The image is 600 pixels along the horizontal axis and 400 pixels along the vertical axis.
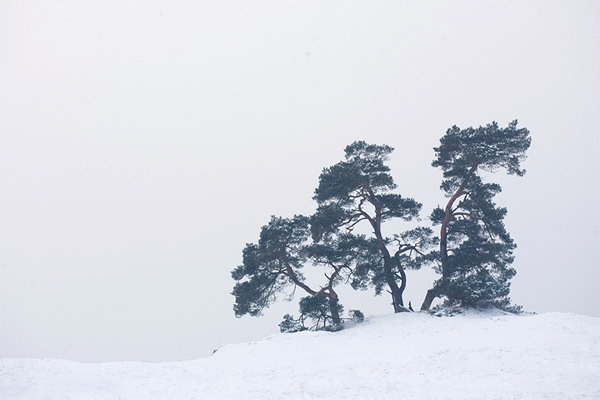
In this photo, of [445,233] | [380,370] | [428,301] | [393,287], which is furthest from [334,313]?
[380,370]

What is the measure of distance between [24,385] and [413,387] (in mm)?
12895

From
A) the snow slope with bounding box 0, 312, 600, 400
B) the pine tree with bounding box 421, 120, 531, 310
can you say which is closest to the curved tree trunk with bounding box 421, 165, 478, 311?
the pine tree with bounding box 421, 120, 531, 310

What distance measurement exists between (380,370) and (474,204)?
1660 centimetres

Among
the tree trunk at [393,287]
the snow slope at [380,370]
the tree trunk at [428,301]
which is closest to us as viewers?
the snow slope at [380,370]

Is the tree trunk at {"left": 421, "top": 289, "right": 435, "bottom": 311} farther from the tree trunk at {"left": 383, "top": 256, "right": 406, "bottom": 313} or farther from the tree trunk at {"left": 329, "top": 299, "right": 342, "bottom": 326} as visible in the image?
the tree trunk at {"left": 329, "top": 299, "right": 342, "bottom": 326}

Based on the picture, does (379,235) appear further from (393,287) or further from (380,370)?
(380,370)

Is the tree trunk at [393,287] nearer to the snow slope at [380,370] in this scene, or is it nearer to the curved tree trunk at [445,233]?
the curved tree trunk at [445,233]

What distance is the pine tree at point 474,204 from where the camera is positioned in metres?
32.8

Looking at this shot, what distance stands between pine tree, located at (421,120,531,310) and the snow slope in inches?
268

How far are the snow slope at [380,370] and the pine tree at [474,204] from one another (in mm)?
6810

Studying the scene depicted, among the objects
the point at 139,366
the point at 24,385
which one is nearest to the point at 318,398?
the point at 139,366

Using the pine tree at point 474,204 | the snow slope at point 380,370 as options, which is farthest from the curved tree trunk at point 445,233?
the snow slope at point 380,370

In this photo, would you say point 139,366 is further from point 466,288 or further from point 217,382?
point 466,288

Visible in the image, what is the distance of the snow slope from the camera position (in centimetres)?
1759
